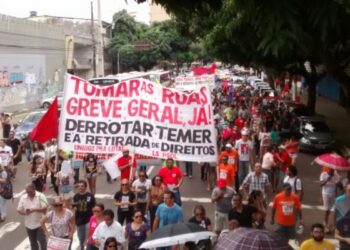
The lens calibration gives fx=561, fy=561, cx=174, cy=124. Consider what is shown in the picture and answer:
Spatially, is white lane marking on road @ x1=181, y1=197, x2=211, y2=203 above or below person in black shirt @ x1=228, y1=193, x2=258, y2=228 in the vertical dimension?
below

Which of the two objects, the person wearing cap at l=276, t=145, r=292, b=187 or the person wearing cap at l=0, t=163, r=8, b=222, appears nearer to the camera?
the person wearing cap at l=0, t=163, r=8, b=222

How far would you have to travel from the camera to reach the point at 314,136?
69.9 feet

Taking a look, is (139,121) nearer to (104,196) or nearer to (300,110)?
(104,196)

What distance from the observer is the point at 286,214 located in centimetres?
938

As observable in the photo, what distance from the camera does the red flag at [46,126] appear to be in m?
10.7

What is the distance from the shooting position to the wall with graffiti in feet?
110

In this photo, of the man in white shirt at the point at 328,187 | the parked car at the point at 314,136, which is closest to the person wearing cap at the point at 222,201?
the man in white shirt at the point at 328,187

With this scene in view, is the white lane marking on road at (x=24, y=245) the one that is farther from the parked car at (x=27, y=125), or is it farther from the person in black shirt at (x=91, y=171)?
the parked car at (x=27, y=125)

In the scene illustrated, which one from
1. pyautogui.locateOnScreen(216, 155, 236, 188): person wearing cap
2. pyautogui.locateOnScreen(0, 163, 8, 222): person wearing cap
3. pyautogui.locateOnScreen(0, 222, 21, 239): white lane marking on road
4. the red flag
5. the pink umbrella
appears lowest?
pyautogui.locateOnScreen(0, 222, 21, 239): white lane marking on road

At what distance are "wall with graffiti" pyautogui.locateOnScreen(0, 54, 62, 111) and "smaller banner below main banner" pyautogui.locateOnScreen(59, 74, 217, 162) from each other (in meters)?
24.3

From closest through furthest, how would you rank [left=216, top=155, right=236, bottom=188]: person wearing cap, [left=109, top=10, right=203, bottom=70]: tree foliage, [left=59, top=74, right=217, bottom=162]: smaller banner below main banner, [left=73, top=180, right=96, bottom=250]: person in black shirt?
[left=73, top=180, right=96, bottom=250]: person in black shirt → [left=59, top=74, right=217, bottom=162]: smaller banner below main banner → [left=216, top=155, right=236, bottom=188]: person wearing cap → [left=109, top=10, right=203, bottom=70]: tree foliage

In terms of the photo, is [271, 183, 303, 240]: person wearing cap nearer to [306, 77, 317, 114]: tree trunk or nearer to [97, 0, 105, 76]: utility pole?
[306, 77, 317, 114]: tree trunk

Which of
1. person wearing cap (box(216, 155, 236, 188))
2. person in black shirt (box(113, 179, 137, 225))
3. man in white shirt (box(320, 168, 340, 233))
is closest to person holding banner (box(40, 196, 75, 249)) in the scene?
person in black shirt (box(113, 179, 137, 225))

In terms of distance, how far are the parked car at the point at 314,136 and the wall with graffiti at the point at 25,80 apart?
18.8m
